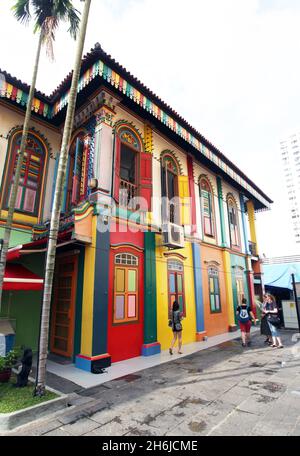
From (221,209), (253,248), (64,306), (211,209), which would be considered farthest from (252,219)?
(64,306)

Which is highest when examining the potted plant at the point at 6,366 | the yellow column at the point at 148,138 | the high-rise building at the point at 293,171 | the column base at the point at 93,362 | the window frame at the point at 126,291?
the high-rise building at the point at 293,171

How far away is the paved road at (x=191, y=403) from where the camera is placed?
11.7ft

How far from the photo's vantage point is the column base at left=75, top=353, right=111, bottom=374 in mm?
6184

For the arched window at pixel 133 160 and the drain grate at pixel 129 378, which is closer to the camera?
the drain grate at pixel 129 378

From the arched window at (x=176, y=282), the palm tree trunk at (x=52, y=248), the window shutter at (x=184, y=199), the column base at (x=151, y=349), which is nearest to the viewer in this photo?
the palm tree trunk at (x=52, y=248)

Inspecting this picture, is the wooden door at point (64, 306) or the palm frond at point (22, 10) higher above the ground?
the palm frond at point (22, 10)

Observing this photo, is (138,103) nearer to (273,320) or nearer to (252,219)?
(273,320)

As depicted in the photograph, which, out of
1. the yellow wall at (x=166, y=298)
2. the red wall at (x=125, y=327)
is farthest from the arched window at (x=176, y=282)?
the red wall at (x=125, y=327)

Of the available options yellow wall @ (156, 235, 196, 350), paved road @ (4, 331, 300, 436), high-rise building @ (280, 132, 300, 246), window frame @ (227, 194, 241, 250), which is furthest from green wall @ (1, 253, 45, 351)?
high-rise building @ (280, 132, 300, 246)

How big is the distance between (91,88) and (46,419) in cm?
862

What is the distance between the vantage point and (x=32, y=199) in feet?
28.4

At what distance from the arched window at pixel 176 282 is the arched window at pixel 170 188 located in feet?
6.00

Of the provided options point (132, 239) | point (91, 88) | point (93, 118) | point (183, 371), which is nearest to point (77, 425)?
point (183, 371)

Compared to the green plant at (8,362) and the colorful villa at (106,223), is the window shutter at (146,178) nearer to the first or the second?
the colorful villa at (106,223)
